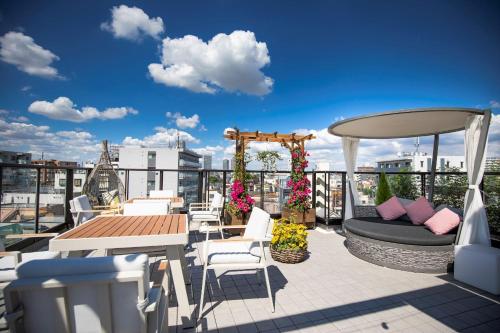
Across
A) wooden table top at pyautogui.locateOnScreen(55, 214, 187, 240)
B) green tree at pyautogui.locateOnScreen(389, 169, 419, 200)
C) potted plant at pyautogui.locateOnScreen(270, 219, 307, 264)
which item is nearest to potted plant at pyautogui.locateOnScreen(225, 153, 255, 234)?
potted plant at pyautogui.locateOnScreen(270, 219, 307, 264)

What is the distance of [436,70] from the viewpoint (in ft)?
22.6

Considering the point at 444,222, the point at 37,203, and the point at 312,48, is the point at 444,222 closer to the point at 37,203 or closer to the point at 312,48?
the point at 37,203

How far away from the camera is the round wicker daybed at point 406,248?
3111 mm

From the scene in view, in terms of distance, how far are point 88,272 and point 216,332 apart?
1.32 metres

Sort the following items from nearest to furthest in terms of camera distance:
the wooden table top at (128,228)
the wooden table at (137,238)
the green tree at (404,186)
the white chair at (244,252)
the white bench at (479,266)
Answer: the wooden table at (137,238) → the wooden table top at (128,228) → the white chair at (244,252) → the white bench at (479,266) → the green tree at (404,186)

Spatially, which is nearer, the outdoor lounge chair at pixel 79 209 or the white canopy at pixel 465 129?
the white canopy at pixel 465 129

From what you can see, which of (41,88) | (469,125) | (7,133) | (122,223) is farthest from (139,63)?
(7,133)

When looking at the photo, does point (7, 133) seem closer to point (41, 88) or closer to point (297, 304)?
point (41, 88)

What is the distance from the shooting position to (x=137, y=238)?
1.83 meters

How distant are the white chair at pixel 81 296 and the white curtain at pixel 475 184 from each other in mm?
3946

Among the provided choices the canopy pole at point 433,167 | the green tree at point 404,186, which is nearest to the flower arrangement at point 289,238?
the canopy pole at point 433,167

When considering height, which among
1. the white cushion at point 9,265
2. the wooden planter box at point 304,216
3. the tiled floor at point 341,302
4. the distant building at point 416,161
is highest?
the distant building at point 416,161

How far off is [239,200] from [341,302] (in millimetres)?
2936

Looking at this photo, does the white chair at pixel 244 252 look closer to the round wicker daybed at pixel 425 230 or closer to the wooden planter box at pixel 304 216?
the round wicker daybed at pixel 425 230
